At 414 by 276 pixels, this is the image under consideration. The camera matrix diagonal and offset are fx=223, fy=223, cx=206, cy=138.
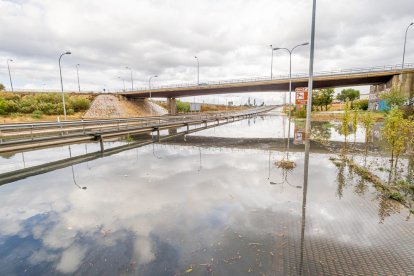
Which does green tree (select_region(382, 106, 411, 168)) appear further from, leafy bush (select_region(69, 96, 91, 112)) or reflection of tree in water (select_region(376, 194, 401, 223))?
leafy bush (select_region(69, 96, 91, 112))

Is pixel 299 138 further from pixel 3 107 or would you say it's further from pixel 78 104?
pixel 3 107

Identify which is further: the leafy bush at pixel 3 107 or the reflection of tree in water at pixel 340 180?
the leafy bush at pixel 3 107

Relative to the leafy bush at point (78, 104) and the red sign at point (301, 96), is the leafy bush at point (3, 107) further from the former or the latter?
the red sign at point (301, 96)

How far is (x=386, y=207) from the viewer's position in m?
5.68

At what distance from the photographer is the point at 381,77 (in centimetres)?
4462

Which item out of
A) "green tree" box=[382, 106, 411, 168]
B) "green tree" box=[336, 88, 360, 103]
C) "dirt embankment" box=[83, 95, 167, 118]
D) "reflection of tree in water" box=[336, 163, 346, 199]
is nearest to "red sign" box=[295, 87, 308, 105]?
"green tree" box=[382, 106, 411, 168]

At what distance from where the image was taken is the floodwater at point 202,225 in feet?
12.1

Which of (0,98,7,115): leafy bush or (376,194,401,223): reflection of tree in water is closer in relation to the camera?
(376,194,401,223): reflection of tree in water

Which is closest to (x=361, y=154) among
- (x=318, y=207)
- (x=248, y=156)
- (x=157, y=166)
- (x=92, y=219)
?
(x=248, y=156)

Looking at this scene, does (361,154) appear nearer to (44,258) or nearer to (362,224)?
(362,224)

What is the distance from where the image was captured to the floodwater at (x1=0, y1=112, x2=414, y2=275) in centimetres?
368

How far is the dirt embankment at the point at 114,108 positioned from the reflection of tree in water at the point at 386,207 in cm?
5972

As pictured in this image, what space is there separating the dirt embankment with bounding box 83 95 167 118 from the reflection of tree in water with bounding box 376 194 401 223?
59.7 metres

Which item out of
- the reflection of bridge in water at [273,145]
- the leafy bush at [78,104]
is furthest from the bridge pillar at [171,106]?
the reflection of bridge in water at [273,145]
